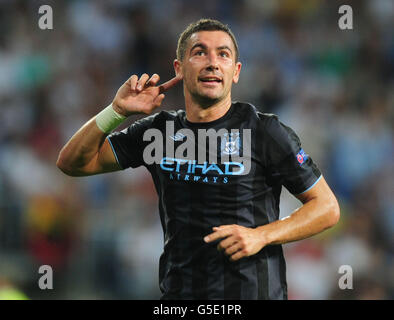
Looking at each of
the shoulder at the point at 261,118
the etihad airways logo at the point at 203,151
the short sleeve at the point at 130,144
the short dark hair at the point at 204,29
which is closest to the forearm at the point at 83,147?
the short sleeve at the point at 130,144

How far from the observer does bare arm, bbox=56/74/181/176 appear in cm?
406

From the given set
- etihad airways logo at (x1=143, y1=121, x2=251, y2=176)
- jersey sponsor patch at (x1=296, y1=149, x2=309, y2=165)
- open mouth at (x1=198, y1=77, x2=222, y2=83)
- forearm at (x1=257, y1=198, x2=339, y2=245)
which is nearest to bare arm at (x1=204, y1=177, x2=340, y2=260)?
forearm at (x1=257, y1=198, x2=339, y2=245)

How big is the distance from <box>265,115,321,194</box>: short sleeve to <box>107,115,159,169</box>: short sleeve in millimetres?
849

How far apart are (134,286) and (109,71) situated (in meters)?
3.69

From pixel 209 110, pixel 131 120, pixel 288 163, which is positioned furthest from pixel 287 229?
pixel 131 120

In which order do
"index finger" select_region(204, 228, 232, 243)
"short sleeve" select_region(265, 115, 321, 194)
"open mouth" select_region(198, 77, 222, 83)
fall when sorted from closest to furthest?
"index finger" select_region(204, 228, 232, 243) → "short sleeve" select_region(265, 115, 321, 194) → "open mouth" select_region(198, 77, 222, 83)

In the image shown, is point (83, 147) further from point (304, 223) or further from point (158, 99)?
point (304, 223)

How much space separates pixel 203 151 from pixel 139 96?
54 centimetres

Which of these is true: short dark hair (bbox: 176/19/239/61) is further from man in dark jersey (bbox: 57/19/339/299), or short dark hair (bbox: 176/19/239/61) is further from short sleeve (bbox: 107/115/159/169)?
short sleeve (bbox: 107/115/159/169)

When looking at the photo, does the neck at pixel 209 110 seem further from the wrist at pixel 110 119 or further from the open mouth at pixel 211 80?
the wrist at pixel 110 119

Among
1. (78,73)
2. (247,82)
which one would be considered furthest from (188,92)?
(78,73)

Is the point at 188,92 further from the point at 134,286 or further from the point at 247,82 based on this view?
the point at 247,82

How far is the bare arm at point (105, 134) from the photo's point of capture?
4.06 m

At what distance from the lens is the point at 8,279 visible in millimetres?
7176
